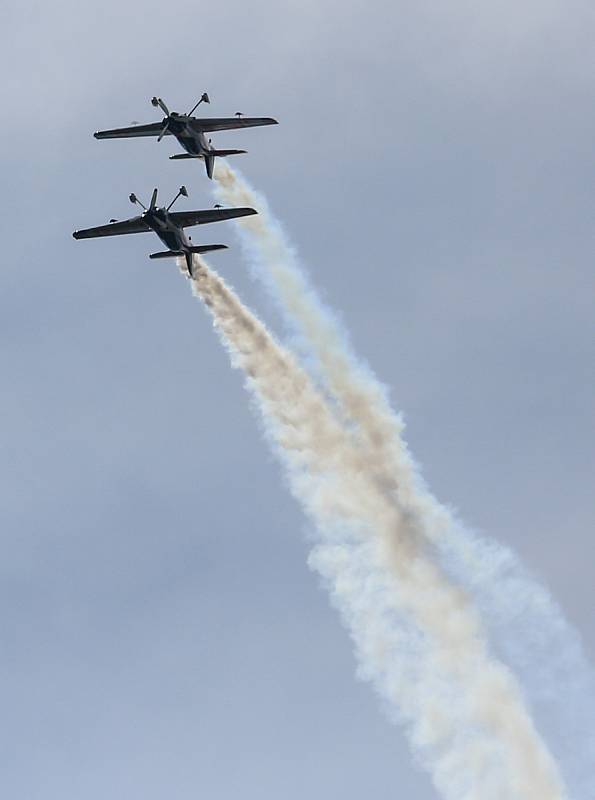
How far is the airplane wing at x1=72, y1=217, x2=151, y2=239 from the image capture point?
5236 inches

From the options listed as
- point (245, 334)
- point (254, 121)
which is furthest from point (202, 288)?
point (254, 121)

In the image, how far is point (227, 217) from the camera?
13300 centimetres

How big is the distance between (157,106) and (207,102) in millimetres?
3704

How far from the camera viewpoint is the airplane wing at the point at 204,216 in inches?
5207

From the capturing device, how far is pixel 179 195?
133625 millimetres

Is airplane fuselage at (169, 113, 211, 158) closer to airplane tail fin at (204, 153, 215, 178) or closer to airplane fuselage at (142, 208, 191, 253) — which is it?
airplane tail fin at (204, 153, 215, 178)

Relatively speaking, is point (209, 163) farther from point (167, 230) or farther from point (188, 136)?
point (167, 230)

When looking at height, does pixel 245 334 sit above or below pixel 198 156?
below

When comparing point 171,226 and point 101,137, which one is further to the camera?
point 101,137

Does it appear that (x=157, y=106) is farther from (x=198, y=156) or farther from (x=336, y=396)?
(x=336, y=396)

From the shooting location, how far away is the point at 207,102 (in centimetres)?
13562

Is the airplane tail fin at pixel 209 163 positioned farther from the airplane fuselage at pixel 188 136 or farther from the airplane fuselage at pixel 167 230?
the airplane fuselage at pixel 167 230

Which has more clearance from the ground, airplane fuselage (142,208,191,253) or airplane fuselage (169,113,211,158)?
airplane fuselage (169,113,211,158)

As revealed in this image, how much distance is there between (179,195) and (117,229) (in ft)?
18.6
